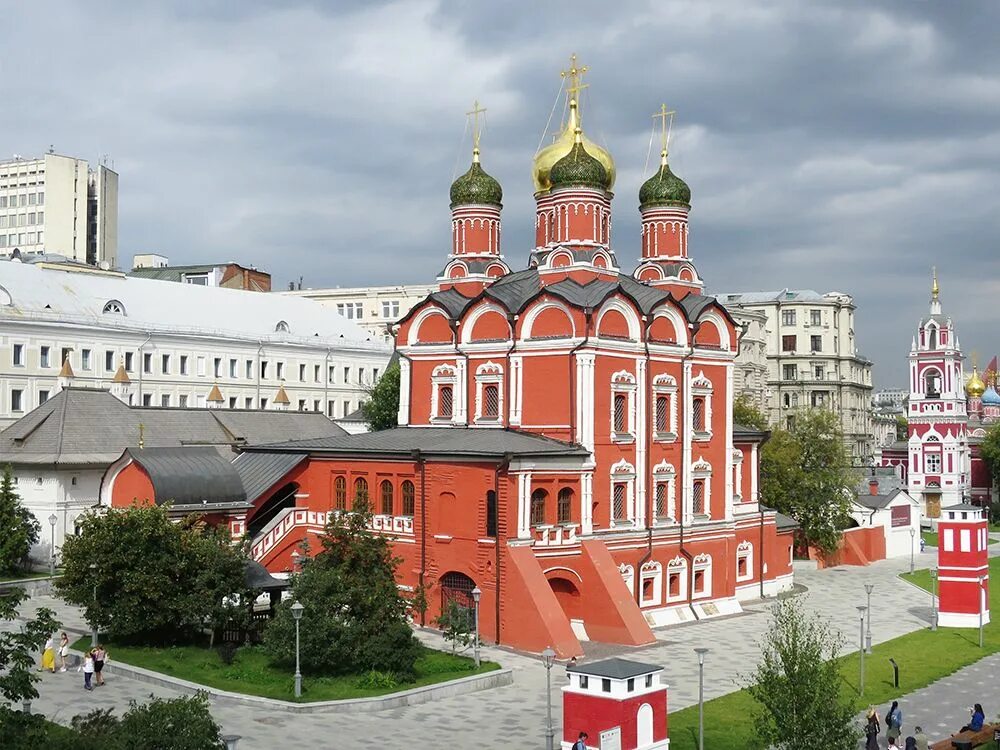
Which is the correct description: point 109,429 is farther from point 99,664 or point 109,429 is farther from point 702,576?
point 702,576

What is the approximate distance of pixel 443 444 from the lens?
33.2 metres

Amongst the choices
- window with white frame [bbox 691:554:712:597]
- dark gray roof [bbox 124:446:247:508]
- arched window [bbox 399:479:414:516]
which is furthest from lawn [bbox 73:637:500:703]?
window with white frame [bbox 691:554:712:597]

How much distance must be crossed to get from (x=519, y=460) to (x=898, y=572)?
25.5 metres

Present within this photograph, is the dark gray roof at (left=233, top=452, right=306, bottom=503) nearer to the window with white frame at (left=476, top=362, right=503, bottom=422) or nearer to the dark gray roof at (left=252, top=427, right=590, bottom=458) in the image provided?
the dark gray roof at (left=252, top=427, right=590, bottom=458)

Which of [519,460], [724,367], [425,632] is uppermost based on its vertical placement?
[724,367]

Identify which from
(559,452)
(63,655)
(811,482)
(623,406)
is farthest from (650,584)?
(63,655)

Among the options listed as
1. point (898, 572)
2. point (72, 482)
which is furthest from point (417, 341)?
point (898, 572)

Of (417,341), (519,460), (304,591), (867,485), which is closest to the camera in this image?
(304,591)

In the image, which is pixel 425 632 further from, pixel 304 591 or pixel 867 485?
pixel 867 485

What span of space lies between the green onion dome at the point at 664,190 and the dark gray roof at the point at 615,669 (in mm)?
24835

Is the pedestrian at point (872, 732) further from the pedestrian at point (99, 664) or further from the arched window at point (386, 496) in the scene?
the arched window at point (386, 496)

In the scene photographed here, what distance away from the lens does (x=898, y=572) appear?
163ft

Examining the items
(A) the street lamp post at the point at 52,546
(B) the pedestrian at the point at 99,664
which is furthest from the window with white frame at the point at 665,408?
(A) the street lamp post at the point at 52,546

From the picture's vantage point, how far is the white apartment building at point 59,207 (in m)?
103
